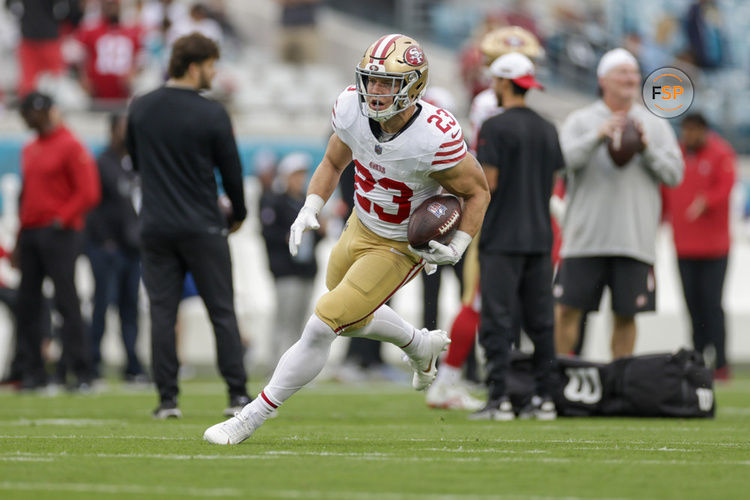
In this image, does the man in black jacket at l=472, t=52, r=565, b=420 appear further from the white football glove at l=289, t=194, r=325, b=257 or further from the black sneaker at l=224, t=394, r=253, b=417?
the white football glove at l=289, t=194, r=325, b=257

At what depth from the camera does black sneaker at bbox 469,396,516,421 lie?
25.7ft

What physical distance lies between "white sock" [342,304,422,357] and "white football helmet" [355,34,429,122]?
A: 93cm

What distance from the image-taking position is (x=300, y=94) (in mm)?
17625

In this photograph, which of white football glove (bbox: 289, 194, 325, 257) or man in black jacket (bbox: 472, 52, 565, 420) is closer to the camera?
white football glove (bbox: 289, 194, 325, 257)

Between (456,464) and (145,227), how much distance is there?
10.2 ft

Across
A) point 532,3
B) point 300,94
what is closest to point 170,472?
point 300,94

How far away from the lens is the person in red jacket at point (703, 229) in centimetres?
1141

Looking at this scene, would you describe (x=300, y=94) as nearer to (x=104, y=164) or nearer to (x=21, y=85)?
(x=21, y=85)

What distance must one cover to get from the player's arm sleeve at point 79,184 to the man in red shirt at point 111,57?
5.75m

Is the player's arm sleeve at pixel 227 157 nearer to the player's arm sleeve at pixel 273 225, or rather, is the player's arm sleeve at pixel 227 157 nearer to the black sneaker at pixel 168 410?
the black sneaker at pixel 168 410

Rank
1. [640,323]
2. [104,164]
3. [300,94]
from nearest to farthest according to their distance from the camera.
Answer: [104,164], [640,323], [300,94]

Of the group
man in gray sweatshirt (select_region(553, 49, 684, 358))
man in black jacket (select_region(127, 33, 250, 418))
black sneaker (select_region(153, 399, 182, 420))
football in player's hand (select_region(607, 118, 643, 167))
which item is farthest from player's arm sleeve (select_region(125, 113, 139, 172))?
football in player's hand (select_region(607, 118, 643, 167))

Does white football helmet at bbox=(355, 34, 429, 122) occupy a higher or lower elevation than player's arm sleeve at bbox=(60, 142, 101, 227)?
higher

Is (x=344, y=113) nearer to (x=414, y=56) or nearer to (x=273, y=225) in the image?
(x=414, y=56)
